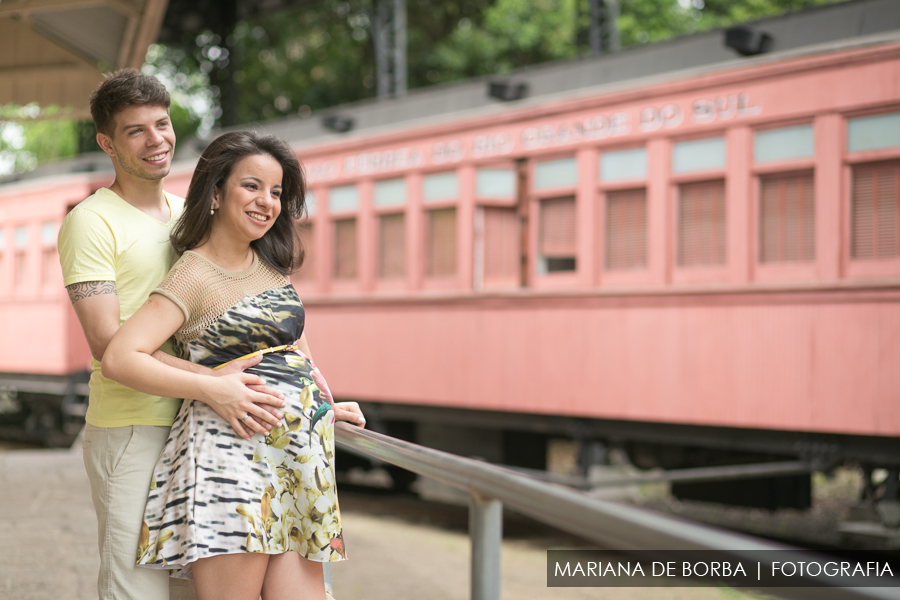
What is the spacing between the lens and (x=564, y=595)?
231 inches

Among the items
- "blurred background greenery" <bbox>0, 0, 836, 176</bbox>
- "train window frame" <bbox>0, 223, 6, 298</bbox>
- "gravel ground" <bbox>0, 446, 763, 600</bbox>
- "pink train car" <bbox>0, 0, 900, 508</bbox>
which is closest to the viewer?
"gravel ground" <bbox>0, 446, 763, 600</bbox>

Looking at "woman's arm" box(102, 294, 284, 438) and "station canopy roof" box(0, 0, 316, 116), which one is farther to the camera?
"station canopy roof" box(0, 0, 316, 116)

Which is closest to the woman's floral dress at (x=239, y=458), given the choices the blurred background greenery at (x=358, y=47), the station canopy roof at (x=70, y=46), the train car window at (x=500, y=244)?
the station canopy roof at (x=70, y=46)

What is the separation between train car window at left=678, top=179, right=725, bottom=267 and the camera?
6.51 metres

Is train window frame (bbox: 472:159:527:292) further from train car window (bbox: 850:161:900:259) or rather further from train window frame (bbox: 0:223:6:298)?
train window frame (bbox: 0:223:6:298)

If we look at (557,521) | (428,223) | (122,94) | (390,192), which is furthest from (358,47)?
(557,521)

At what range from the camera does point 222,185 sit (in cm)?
206

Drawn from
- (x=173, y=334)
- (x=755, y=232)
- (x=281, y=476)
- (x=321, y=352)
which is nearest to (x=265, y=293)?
(x=173, y=334)

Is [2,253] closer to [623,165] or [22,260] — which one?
[22,260]

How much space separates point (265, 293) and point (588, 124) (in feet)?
17.7

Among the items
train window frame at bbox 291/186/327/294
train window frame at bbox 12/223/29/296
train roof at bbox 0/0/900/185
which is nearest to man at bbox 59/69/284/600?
train roof at bbox 0/0/900/185

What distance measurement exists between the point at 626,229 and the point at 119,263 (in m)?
5.23

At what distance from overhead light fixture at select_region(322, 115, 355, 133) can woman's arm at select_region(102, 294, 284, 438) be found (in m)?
7.40

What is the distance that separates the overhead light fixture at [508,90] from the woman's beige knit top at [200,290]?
19.7ft
